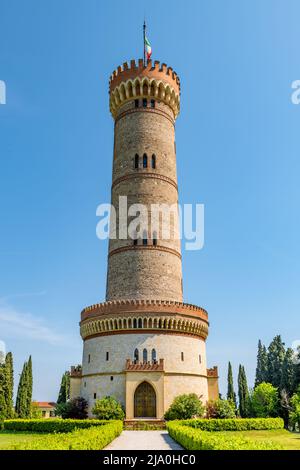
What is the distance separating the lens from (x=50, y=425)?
29.8 m

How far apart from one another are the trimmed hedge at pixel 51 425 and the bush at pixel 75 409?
7.44 ft

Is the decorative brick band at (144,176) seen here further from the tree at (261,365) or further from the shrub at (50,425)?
the tree at (261,365)

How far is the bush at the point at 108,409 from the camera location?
97.1ft

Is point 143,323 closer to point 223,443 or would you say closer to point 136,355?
point 136,355

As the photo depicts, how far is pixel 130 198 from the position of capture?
37.8 meters

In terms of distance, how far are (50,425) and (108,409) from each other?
3985 millimetres

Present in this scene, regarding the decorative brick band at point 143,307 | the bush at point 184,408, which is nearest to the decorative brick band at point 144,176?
the decorative brick band at point 143,307

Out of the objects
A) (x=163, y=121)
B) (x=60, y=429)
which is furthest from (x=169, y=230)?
(x=60, y=429)

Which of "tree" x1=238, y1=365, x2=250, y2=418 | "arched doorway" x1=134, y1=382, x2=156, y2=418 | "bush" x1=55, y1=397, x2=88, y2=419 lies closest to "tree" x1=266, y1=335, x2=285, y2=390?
"tree" x1=238, y1=365, x2=250, y2=418

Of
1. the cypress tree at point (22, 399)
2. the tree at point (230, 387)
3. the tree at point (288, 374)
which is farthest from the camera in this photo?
the tree at point (230, 387)

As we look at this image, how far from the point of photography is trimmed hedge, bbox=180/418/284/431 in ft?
89.3

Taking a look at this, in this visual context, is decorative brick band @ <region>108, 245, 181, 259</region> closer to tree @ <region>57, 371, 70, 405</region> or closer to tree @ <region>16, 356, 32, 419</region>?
tree @ <region>16, 356, 32, 419</region>
